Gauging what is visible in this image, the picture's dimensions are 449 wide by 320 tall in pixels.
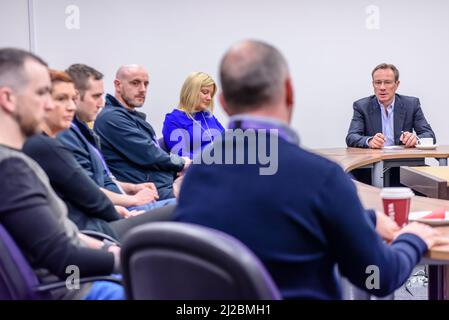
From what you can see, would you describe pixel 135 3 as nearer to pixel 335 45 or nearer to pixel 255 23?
pixel 255 23

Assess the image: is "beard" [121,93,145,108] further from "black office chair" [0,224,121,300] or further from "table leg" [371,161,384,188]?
"black office chair" [0,224,121,300]

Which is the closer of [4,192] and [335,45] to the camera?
[4,192]

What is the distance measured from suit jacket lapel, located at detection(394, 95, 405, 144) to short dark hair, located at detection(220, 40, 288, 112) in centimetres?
Answer: 377

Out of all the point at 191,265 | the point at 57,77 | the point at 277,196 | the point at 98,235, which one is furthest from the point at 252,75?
the point at 57,77

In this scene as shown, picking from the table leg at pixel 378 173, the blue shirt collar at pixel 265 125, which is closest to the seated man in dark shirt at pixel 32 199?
the blue shirt collar at pixel 265 125

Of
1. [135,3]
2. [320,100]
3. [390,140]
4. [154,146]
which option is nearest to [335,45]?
[320,100]

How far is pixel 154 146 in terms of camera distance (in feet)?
11.5

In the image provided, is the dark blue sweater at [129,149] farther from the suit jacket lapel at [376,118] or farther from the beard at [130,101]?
the suit jacket lapel at [376,118]

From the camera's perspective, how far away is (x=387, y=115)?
488 centimetres

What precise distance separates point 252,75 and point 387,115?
3.83 meters

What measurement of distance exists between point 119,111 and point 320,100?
9.71 feet

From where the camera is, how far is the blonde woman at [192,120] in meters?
4.18

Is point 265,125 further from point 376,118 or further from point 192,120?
point 376,118

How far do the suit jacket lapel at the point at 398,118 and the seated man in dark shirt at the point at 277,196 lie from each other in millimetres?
3685
